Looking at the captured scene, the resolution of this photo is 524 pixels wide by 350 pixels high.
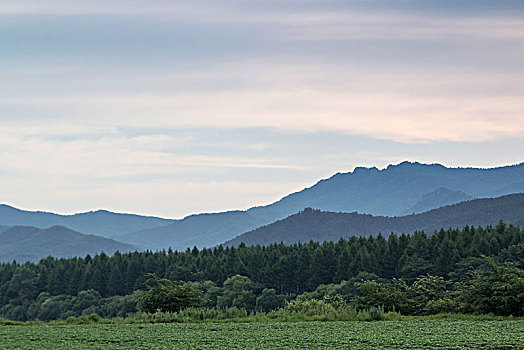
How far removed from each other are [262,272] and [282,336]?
4036 inches

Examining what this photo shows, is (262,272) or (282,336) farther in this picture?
(262,272)

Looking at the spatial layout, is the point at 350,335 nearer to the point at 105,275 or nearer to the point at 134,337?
the point at 134,337

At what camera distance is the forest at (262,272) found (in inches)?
4518

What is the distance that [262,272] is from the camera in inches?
5325

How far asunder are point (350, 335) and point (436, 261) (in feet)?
294

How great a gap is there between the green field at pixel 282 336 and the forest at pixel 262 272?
173 feet

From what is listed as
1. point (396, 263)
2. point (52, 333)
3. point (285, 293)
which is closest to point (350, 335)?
point (52, 333)

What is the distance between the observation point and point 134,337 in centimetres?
3444

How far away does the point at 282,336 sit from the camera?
3347 cm

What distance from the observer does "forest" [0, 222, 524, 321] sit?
115 metres

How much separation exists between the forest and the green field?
173 feet

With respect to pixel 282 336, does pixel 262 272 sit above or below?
above

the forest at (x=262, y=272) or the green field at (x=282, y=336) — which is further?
the forest at (x=262, y=272)

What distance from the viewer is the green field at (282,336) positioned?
98.0ft
